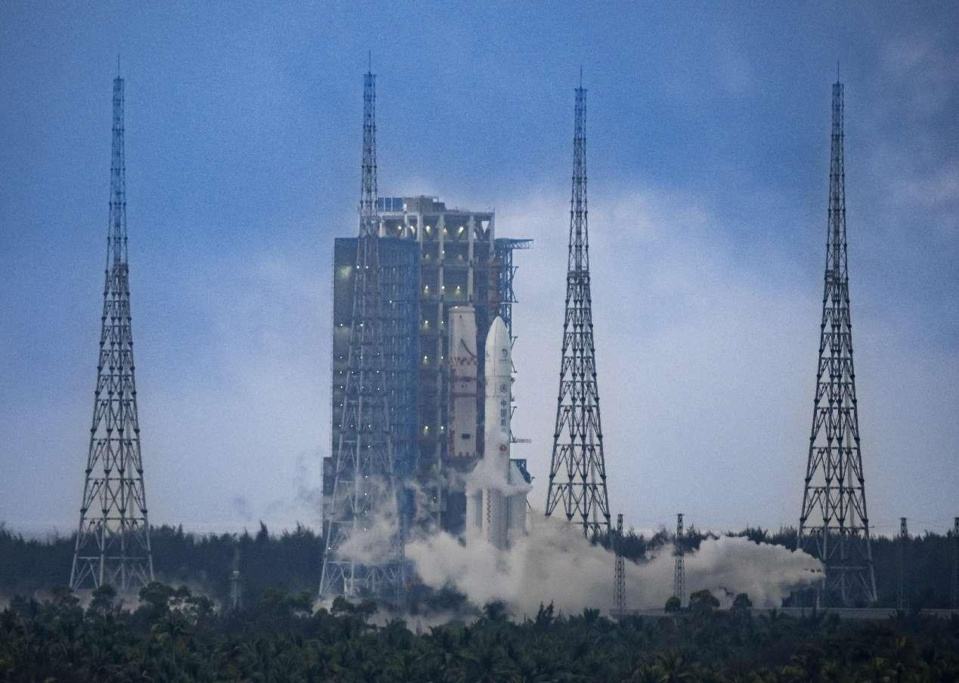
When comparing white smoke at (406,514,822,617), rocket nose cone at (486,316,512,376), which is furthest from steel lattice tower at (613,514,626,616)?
rocket nose cone at (486,316,512,376)

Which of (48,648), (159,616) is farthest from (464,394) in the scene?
(48,648)

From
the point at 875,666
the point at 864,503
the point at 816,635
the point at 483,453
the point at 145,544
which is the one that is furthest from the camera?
the point at 483,453

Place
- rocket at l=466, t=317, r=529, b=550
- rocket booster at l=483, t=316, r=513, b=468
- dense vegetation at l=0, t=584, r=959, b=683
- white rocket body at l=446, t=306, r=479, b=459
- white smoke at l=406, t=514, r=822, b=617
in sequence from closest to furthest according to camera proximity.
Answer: dense vegetation at l=0, t=584, r=959, b=683
white smoke at l=406, t=514, r=822, b=617
rocket booster at l=483, t=316, r=513, b=468
rocket at l=466, t=317, r=529, b=550
white rocket body at l=446, t=306, r=479, b=459

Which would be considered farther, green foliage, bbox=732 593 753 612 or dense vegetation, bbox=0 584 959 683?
green foliage, bbox=732 593 753 612

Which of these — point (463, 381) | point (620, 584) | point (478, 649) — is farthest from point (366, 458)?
point (478, 649)

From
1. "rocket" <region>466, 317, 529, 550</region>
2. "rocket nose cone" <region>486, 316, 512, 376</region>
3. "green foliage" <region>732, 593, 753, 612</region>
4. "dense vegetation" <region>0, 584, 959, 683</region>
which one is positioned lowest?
"dense vegetation" <region>0, 584, 959, 683</region>

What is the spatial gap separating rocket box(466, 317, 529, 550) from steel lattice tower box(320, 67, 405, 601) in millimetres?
7794

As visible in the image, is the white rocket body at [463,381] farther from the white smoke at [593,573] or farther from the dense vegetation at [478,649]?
the dense vegetation at [478,649]

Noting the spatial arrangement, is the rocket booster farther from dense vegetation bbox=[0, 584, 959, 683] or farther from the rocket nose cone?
dense vegetation bbox=[0, 584, 959, 683]

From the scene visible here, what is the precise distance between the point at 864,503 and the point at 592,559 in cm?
2058

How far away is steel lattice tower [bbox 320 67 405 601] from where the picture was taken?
7195 inches

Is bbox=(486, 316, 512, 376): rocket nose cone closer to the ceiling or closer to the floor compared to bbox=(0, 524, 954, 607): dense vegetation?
closer to the ceiling

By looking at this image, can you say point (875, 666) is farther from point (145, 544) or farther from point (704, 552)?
point (145, 544)

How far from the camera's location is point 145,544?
18138 centimetres
